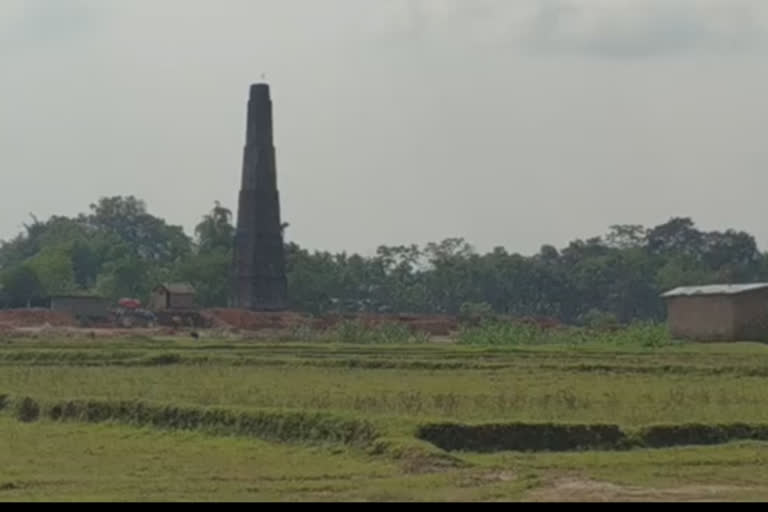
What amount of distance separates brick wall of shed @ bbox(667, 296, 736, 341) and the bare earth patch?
3755 centimetres

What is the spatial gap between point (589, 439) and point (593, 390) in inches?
292

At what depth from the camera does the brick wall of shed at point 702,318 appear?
52219mm

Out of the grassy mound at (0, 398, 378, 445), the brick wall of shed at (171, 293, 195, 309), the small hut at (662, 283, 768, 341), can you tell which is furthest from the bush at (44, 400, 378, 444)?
the brick wall of shed at (171, 293, 195, 309)

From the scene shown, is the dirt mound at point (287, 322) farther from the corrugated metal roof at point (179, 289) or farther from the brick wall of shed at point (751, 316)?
the brick wall of shed at point (751, 316)

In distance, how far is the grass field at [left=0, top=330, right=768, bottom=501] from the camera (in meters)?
15.7

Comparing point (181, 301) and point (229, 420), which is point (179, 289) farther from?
point (229, 420)

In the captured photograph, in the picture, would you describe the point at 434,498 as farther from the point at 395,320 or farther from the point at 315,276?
the point at 315,276

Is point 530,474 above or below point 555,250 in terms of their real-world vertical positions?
below

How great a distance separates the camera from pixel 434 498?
14.4 metres

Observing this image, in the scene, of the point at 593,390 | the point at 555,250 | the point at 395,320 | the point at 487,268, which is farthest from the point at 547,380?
the point at 555,250

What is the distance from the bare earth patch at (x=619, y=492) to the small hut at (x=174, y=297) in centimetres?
6317

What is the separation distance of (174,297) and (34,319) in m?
12.0

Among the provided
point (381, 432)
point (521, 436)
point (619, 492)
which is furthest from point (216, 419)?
point (619, 492)

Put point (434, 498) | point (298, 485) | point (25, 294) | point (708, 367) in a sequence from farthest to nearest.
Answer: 1. point (25, 294)
2. point (708, 367)
3. point (298, 485)
4. point (434, 498)
